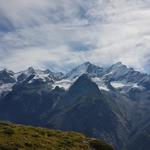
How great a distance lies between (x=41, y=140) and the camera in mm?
44375

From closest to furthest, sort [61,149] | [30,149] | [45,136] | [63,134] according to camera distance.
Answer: [30,149], [61,149], [45,136], [63,134]

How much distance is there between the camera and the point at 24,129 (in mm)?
48469

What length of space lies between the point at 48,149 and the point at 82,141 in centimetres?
717

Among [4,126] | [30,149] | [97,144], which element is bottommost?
[30,149]

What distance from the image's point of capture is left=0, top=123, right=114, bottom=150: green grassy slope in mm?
40938

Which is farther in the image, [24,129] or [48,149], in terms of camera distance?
[24,129]

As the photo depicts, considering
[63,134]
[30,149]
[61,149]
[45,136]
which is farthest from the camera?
[63,134]

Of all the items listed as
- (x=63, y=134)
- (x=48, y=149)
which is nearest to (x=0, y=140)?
(x=48, y=149)

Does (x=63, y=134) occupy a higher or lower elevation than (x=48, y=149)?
higher

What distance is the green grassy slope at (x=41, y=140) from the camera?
40938 mm

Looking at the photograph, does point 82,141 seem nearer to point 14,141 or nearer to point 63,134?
point 63,134

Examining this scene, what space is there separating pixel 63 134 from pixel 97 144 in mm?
4443

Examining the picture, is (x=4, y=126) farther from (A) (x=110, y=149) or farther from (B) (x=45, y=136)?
(A) (x=110, y=149)

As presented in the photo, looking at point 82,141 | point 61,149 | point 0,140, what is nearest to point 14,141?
point 0,140
